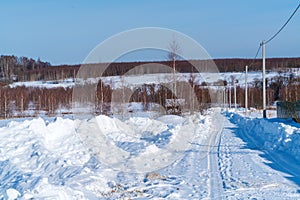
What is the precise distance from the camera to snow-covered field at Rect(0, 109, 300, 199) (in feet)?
22.9

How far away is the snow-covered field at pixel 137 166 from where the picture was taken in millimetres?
6977

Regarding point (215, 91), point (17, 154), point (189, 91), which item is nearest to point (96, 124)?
point (17, 154)

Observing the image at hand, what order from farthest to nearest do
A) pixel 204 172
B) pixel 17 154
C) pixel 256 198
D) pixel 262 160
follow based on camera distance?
pixel 17 154, pixel 262 160, pixel 204 172, pixel 256 198

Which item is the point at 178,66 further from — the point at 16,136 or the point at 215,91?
the point at 215,91

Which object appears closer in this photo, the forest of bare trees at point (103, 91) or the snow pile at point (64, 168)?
the snow pile at point (64, 168)

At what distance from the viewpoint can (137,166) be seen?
389 inches

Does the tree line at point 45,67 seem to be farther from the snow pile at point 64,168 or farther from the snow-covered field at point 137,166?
the snow-covered field at point 137,166

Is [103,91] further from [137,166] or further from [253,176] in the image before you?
[253,176]

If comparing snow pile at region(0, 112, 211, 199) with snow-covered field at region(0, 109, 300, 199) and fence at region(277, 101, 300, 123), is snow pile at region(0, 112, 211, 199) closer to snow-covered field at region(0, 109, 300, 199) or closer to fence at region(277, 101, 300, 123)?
snow-covered field at region(0, 109, 300, 199)

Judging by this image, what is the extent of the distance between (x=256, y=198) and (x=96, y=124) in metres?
13.3

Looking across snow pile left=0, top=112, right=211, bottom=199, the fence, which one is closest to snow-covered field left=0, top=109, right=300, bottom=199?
snow pile left=0, top=112, right=211, bottom=199

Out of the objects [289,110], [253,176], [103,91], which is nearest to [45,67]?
[103,91]

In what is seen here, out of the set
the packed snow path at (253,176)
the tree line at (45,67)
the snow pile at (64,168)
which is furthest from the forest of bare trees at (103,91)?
the packed snow path at (253,176)

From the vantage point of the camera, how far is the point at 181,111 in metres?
32.3
